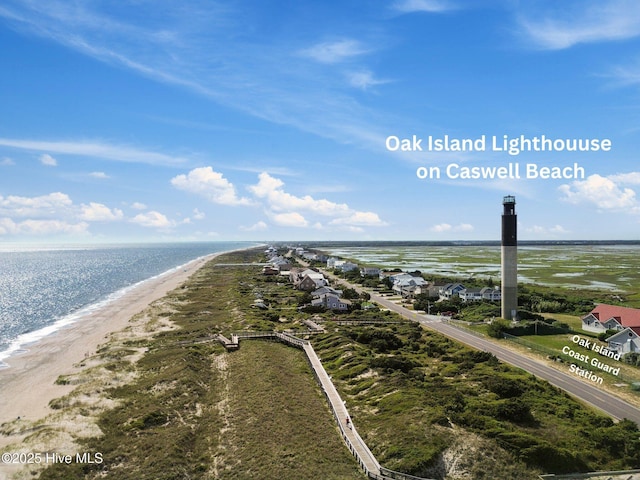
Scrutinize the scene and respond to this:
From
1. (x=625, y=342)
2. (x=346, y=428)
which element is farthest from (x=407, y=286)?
(x=346, y=428)

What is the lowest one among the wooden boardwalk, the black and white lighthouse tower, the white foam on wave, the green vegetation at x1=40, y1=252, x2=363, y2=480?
the white foam on wave

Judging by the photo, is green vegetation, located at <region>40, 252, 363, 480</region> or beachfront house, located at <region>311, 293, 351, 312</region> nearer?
green vegetation, located at <region>40, 252, 363, 480</region>

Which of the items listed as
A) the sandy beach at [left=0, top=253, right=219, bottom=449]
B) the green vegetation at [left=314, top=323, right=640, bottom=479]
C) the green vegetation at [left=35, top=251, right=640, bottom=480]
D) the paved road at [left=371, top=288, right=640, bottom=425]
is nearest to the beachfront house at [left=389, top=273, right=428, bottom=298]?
the paved road at [left=371, top=288, right=640, bottom=425]

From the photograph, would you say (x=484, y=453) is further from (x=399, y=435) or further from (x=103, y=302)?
(x=103, y=302)

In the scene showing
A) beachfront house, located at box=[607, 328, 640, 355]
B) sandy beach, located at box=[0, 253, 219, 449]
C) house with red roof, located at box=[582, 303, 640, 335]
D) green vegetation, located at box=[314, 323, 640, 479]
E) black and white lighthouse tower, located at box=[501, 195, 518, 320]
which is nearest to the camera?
green vegetation, located at box=[314, 323, 640, 479]

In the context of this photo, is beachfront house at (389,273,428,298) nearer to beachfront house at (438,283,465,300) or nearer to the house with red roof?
beachfront house at (438,283,465,300)

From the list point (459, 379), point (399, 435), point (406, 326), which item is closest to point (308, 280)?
point (406, 326)

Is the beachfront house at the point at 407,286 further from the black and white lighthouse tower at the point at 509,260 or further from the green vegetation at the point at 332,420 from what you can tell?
the green vegetation at the point at 332,420

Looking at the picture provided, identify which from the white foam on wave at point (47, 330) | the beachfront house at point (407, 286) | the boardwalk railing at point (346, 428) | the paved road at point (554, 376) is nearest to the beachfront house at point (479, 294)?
the beachfront house at point (407, 286)

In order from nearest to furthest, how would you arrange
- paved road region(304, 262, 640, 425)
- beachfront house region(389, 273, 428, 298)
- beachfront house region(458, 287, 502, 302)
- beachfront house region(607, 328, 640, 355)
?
1. paved road region(304, 262, 640, 425)
2. beachfront house region(607, 328, 640, 355)
3. beachfront house region(458, 287, 502, 302)
4. beachfront house region(389, 273, 428, 298)
